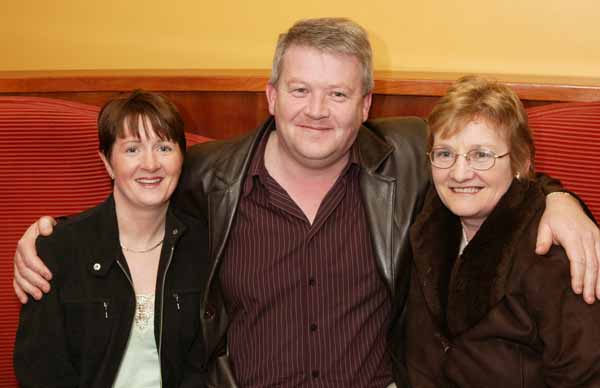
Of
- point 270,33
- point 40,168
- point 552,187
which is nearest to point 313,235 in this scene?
point 552,187

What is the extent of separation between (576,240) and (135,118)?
3.69ft

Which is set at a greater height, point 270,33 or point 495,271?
point 270,33

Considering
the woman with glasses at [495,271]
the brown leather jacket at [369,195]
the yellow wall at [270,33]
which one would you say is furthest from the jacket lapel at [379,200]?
the yellow wall at [270,33]

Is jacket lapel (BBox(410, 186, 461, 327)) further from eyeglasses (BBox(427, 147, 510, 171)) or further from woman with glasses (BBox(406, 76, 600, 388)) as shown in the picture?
eyeglasses (BBox(427, 147, 510, 171))

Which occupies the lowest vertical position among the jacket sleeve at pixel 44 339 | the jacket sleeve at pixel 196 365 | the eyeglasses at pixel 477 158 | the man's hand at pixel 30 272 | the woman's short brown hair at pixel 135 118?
the jacket sleeve at pixel 196 365

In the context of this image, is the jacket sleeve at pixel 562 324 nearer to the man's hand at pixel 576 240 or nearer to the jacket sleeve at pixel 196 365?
the man's hand at pixel 576 240

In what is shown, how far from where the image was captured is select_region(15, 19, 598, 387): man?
6.40 ft

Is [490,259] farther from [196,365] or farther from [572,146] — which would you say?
[196,365]

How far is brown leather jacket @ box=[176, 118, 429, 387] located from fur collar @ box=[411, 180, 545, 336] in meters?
0.10

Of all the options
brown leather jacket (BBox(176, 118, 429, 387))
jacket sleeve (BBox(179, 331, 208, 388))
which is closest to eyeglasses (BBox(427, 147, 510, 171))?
brown leather jacket (BBox(176, 118, 429, 387))

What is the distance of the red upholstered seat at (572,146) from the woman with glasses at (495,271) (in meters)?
0.36

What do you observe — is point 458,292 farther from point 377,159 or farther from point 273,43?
point 273,43

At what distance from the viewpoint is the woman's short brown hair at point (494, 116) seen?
1.75 metres

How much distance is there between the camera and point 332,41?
1938mm
